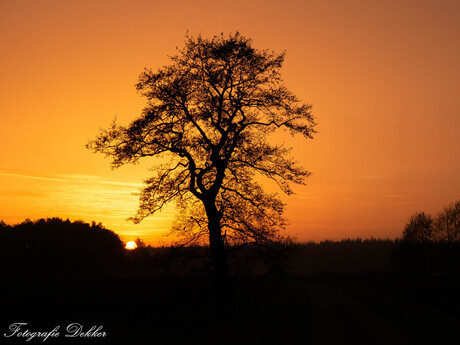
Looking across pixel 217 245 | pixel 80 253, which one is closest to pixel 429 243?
pixel 80 253

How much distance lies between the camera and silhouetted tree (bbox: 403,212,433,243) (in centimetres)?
11312

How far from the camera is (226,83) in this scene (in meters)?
27.4

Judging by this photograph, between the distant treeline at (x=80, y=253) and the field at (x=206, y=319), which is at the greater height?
the distant treeline at (x=80, y=253)

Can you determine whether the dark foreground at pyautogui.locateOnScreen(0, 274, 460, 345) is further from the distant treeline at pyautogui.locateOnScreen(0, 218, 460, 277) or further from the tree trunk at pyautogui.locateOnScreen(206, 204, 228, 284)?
the distant treeline at pyautogui.locateOnScreen(0, 218, 460, 277)

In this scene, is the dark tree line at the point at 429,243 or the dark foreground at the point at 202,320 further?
the dark tree line at the point at 429,243

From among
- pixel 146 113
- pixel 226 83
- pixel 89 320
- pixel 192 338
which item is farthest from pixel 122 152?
pixel 192 338

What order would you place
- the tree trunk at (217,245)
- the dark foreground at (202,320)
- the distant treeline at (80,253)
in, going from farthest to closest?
the distant treeline at (80,253)
the tree trunk at (217,245)
the dark foreground at (202,320)

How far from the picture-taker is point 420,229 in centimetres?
11375

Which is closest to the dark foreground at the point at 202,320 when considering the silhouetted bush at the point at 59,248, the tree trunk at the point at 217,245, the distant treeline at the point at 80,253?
the tree trunk at the point at 217,245

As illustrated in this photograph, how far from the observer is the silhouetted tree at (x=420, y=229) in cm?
11312

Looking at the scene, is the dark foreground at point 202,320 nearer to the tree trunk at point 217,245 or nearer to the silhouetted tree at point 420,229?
the tree trunk at point 217,245

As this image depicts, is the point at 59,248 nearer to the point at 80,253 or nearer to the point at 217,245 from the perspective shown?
the point at 80,253

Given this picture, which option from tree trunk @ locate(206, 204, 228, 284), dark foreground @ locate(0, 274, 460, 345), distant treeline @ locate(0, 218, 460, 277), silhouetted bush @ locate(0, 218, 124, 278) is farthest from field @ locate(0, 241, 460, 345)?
silhouetted bush @ locate(0, 218, 124, 278)

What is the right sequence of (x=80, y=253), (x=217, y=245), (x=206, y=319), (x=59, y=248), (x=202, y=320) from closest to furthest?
(x=202, y=320), (x=206, y=319), (x=217, y=245), (x=59, y=248), (x=80, y=253)
